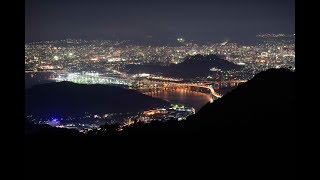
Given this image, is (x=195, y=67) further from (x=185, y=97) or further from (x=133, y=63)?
(x=133, y=63)

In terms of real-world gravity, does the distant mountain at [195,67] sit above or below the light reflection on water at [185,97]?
above

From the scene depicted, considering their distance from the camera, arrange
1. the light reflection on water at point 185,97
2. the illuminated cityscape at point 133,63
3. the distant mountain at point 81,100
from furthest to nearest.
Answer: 1. the light reflection on water at point 185,97
2. the distant mountain at point 81,100
3. the illuminated cityscape at point 133,63

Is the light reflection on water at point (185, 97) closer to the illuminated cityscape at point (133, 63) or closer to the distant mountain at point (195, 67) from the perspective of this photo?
the illuminated cityscape at point (133, 63)

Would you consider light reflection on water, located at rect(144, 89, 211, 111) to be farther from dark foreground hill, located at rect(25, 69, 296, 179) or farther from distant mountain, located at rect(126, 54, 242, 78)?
dark foreground hill, located at rect(25, 69, 296, 179)

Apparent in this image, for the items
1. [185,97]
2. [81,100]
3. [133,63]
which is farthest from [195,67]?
[81,100]

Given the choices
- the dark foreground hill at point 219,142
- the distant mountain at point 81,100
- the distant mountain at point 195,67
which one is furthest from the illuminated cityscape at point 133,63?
the dark foreground hill at point 219,142
